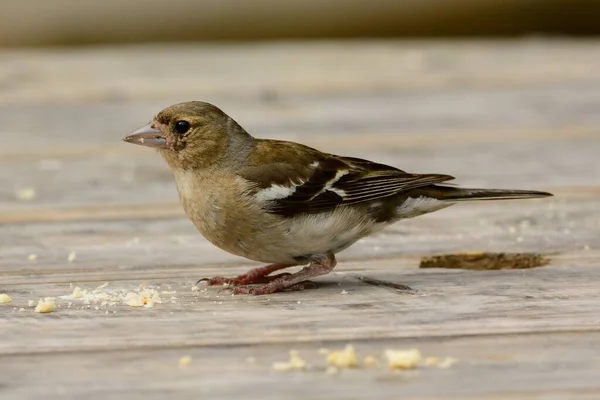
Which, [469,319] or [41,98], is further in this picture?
[41,98]

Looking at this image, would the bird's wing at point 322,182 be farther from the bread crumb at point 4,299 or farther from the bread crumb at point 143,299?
the bread crumb at point 4,299

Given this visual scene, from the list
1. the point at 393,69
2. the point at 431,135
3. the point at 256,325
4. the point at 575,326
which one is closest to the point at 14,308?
the point at 256,325

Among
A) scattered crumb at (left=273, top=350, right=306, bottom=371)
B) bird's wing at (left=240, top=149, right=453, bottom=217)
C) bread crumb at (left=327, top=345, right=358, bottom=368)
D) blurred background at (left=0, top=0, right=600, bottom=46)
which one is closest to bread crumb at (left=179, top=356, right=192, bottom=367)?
scattered crumb at (left=273, top=350, right=306, bottom=371)

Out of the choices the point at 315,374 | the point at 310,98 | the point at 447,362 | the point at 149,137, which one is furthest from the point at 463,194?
the point at 310,98

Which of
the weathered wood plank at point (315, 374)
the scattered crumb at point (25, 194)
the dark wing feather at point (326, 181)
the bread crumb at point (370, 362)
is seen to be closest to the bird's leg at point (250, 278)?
the dark wing feather at point (326, 181)

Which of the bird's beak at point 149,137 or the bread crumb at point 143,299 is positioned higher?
the bird's beak at point 149,137

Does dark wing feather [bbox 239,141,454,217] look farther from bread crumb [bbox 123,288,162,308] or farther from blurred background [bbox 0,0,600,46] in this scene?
blurred background [bbox 0,0,600,46]

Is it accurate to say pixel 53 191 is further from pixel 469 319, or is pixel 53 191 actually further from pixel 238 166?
pixel 469 319
